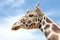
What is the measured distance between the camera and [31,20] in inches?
361

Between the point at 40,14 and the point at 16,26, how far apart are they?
1.05 m

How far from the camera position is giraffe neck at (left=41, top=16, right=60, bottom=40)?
784 centimetres

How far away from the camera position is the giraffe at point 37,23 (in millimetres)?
8258

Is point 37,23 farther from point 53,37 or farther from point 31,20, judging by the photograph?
point 53,37

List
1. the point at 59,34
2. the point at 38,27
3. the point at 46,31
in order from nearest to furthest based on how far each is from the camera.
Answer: the point at 59,34, the point at 46,31, the point at 38,27

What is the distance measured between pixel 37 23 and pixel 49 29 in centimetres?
78

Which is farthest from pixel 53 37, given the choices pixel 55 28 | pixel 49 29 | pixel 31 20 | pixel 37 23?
pixel 31 20

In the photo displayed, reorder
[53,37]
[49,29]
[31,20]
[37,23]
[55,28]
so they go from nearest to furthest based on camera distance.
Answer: [53,37]
[55,28]
[49,29]
[37,23]
[31,20]

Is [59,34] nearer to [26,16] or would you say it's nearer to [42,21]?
[42,21]

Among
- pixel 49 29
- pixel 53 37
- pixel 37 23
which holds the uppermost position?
pixel 37 23

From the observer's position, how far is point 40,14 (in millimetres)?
9117

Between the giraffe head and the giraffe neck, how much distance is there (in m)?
0.28

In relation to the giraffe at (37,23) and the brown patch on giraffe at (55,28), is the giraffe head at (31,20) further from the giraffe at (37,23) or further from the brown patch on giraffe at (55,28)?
the brown patch on giraffe at (55,28)

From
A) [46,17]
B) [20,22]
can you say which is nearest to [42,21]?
[46,17]
